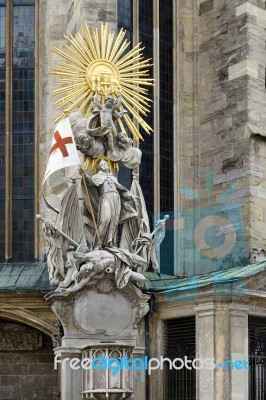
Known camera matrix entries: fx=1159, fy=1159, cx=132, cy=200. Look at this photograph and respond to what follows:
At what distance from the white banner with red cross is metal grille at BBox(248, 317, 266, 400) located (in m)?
4.18

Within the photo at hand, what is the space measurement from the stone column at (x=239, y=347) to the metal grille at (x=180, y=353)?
1025mm

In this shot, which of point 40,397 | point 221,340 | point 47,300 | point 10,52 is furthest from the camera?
point 10,52

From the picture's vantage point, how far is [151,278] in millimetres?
22250

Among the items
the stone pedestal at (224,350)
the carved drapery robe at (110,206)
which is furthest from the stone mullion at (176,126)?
the stone pedestal at (224,350)

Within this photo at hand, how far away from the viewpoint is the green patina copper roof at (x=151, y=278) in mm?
20250

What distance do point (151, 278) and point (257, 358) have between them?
294 cm

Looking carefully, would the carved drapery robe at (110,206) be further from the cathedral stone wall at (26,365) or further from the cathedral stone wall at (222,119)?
the cathedral stone wall at (222,119)

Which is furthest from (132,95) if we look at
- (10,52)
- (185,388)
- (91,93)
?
(185,388)

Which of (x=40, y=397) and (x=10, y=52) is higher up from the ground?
(x=10, y=52)

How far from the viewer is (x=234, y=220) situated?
2341 cm

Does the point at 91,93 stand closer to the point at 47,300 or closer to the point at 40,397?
the point at 47,300

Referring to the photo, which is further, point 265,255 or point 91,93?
point 265,255

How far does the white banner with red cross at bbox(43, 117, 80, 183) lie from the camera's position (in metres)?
19.6

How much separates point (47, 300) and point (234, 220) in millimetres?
4661
